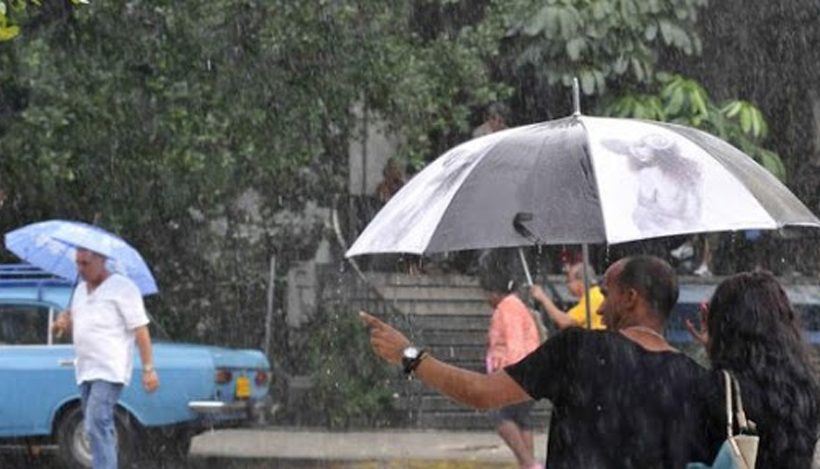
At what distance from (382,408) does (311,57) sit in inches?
136

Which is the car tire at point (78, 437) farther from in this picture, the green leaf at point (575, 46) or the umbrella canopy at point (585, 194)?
the umbrella canopy at point (585, 194)

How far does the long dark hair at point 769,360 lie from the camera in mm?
4797

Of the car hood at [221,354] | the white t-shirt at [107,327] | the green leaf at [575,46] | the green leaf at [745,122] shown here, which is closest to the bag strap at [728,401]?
the white t-shirt at [107,327]

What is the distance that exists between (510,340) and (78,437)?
3495mm

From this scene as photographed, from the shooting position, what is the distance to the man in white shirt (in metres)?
10.3

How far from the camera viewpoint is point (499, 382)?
4969 millimetres

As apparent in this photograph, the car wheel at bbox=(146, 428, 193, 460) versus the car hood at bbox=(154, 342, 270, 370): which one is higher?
the car hood at bbox=(154, 342, 270, 370)

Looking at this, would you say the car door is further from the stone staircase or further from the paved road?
the stone staircase

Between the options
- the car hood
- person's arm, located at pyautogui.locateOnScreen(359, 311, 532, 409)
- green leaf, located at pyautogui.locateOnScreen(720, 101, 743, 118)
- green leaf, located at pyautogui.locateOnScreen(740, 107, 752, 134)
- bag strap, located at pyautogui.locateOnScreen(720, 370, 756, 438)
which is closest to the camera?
bag strap, located at pyautogui.locateOnScreen(720, 370, 756, 438)

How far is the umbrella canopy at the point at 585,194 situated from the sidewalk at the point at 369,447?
8.39 meters

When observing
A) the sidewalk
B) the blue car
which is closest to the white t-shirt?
the blue car

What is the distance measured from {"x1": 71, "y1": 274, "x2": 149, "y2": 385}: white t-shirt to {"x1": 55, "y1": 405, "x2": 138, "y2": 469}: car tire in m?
2.47

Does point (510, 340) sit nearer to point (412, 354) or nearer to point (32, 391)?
point (32, 391)

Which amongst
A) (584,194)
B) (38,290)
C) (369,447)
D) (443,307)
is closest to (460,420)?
(369,447)
